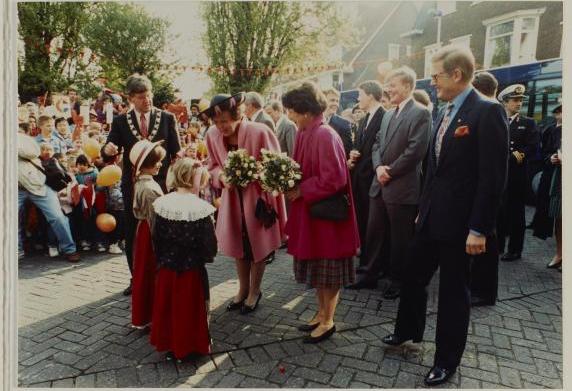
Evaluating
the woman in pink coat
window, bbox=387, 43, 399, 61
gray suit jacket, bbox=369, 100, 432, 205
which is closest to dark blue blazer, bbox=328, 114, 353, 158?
gray suit jacket, bbox=369, 100, 432, 205

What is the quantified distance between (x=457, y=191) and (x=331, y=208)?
98 cm

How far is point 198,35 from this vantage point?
90.9 ft

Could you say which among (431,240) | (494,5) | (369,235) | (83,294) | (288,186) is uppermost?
(494,5)

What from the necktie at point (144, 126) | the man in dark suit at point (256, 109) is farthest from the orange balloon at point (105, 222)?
the man in dark suit at point (256, 109)

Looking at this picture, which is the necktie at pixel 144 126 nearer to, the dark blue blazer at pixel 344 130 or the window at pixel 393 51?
the dark blue blazer at pixel 344 130

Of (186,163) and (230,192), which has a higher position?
(186,163)

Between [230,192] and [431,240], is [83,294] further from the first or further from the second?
[431,240]

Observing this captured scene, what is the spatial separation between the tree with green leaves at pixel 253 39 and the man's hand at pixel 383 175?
21.1 metres

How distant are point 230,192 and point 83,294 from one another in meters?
2.33

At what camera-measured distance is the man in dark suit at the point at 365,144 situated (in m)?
5.34

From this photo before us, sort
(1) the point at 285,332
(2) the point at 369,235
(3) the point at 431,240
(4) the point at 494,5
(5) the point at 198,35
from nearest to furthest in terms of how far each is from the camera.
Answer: (3) the point at 431,240 < (1) the point at 285,332 < (2) the point at 369,235 < (4) the point at 494,5 < (5) the point at 198,35

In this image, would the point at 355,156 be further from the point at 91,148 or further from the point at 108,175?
the point at 91,148

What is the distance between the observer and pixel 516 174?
237 inches

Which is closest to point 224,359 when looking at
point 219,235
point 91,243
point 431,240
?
point 219,235
